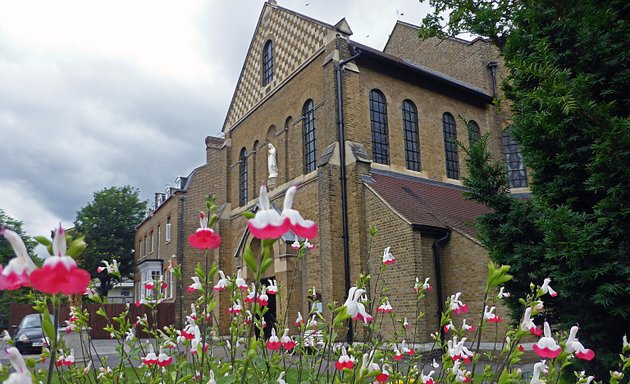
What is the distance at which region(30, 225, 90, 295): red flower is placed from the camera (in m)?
1.19

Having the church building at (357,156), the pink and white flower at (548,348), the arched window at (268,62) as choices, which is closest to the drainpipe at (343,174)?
the church building at (357,156)

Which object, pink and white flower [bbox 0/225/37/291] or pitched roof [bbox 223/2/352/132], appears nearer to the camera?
pink and white flower [bbox 0/225/37/291]

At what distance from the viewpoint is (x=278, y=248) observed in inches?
608

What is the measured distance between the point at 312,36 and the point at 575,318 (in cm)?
1332

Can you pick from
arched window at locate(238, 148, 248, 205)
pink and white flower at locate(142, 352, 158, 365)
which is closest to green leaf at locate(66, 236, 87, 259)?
pink and white flower at locate(142, 352, 158, 365)

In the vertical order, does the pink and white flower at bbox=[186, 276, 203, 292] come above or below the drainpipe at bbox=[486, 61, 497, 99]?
below

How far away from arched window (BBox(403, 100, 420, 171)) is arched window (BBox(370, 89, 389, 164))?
1.06 meters

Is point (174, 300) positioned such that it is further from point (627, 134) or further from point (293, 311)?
point (627, 134)

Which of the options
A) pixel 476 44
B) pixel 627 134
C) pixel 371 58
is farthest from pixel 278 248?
pixel 476 44

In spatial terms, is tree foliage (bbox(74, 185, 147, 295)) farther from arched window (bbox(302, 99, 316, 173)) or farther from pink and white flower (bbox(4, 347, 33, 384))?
pink and white flower (bbox(4, 347, 33, 384))

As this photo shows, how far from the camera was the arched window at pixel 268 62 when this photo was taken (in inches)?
766

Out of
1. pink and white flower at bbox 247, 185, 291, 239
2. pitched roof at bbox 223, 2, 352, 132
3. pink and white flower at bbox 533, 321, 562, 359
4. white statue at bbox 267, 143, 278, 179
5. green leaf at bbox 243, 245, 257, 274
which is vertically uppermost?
pitched roof at bbox 223, 2, 352, 132

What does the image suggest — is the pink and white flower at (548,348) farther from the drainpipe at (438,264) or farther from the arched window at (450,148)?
the arched window at (450,148)

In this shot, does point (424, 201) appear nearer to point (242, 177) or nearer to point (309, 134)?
point (309, 134)
